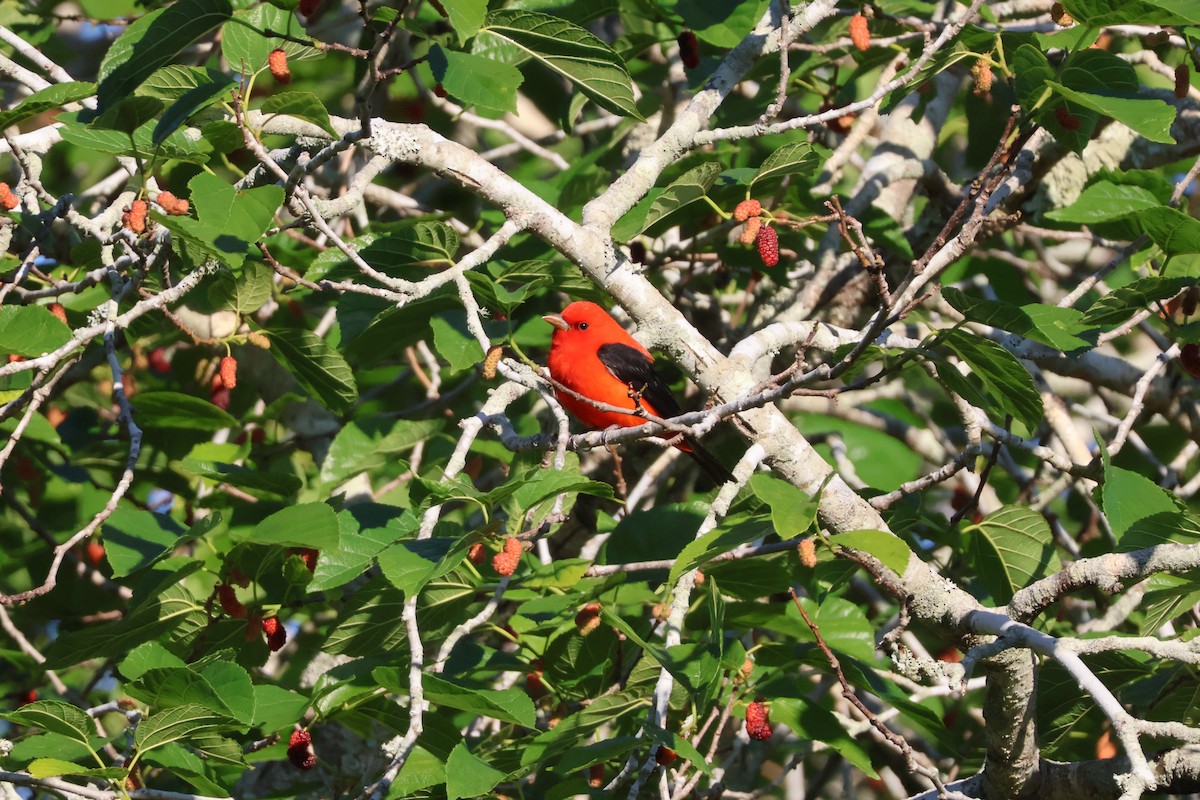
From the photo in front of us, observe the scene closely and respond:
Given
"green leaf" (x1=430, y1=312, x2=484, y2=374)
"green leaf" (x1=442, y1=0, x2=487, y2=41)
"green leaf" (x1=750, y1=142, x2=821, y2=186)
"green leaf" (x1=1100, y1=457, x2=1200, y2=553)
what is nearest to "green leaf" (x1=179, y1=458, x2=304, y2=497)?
"green leaf" (x1=430, y1=312, x2=484, y2=374)

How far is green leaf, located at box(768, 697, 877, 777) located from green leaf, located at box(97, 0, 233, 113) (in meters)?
2.28

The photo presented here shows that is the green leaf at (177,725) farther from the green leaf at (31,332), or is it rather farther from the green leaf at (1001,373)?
the green leaf at (1001,373)

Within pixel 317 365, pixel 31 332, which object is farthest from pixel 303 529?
pixel 31 332

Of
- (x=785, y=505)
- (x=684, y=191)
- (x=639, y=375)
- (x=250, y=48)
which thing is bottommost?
(x=639, y=375)

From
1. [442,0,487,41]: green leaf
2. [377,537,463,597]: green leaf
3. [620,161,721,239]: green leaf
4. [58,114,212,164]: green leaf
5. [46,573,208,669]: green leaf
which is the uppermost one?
[442,0,487,41]: green leaf

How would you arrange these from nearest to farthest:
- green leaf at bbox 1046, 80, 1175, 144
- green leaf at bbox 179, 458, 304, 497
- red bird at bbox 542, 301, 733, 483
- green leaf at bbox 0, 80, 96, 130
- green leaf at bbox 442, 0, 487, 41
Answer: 1. green leaf at bbox 442, 0, 487, 41
2. green leaf at bbox 1046, 80, 1175, 144
3. green leaf at bbox 0, 80, 96, 130
4. green leaf at bbox 179, 458, 304, 497
5. red bird at bbox 542, 301, 733, 483

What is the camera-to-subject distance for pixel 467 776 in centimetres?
277

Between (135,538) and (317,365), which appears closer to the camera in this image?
(135,538)

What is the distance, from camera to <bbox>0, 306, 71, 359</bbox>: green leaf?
3.27 metres

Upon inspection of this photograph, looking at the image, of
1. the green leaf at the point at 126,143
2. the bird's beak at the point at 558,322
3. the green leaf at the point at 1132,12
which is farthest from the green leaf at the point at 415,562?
the green leaf at the point at 1132,12

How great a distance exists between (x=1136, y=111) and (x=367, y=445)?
267cm

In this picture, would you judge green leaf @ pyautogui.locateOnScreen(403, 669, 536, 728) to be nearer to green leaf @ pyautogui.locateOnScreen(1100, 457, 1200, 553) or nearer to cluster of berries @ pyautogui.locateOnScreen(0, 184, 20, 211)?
green leaf @ pyautogui.locateOnScreen(1100, 457, 1200, 553)

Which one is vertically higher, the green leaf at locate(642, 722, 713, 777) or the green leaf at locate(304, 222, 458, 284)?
the green leaf at locate(304, 222, 458, 284)

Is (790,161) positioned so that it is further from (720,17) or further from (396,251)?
(396,251)
